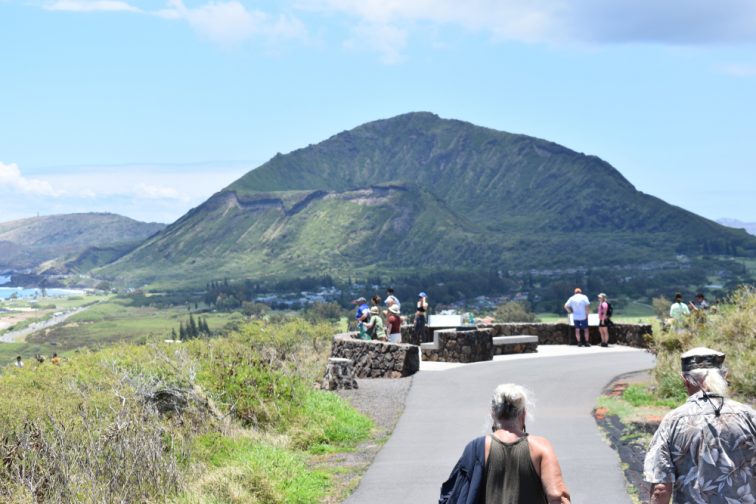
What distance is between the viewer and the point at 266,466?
418 inches

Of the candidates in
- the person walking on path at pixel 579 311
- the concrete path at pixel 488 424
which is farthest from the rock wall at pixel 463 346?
the person walking on path at pixel 579 311

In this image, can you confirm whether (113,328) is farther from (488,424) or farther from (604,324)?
(488,424)

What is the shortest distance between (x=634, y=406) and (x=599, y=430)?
2.23 metres

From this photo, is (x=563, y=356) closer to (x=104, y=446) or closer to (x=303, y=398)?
(x=303, y=398)

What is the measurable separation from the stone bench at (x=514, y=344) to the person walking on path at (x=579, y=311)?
1387 millimetres

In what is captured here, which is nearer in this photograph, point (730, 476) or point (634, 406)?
point (730, 476)

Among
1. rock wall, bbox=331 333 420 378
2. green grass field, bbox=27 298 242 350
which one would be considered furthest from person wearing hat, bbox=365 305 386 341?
green grass field, bbox=27 298 242 350

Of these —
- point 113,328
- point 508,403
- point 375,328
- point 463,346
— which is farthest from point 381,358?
point 113,328

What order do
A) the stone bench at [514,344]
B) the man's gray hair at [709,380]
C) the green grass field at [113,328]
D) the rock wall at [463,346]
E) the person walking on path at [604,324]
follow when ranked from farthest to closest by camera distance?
1. the green grass field at [113,328]
2. the person walking on path at [604,324]
3. the stone bench at [514,344]
4. the rock wall at [463,346]
5. the man's gray hair at [709,380]

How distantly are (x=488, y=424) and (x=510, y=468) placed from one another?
32cm

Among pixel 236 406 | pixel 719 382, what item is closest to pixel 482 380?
pixel 236 406

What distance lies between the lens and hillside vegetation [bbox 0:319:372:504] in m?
9.24

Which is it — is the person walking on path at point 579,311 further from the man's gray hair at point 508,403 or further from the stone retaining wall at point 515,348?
the man's gray hair at point 508,403

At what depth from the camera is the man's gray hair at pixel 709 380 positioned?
5684 mm
